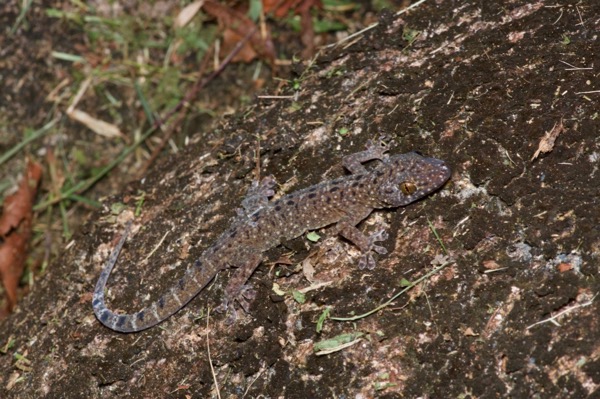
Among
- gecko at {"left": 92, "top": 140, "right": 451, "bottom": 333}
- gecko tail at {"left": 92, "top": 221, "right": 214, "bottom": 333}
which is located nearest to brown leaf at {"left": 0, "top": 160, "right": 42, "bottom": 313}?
gecko at {"left": 92, "top": 140, "right": 451, "bottom": 333}

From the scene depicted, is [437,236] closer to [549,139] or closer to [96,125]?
[549,139]

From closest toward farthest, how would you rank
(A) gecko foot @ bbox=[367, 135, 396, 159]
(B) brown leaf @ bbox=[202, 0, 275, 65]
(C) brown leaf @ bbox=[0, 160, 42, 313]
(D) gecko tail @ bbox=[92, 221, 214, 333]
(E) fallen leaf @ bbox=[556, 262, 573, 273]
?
(E) fallen leaf @ bbox=[556, 262, 573, 273] < (D) gecko tail @ bbox=[92, 221, 214, 333] < (A) gecko foot @ bbox=[367, 135, 396, 159] < (C) brown leaf @ bbox=[0, 160, 42, 313] < (B) brown leaf @ bbox=[202, 0, 275, 65]

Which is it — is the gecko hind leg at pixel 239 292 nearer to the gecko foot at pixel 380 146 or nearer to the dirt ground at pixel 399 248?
the dirt ground at pixel 399 248

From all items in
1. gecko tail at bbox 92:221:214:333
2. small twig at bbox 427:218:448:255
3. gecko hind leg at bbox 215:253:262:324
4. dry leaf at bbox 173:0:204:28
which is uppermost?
dry leaf at bbox 173:0:204:28

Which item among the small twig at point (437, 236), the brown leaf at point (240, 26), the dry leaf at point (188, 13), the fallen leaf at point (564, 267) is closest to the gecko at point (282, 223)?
the small twig at point (437, 236)

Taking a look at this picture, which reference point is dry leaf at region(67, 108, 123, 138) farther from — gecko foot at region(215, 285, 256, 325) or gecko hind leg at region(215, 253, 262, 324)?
gecko foot at region(215, 285, 256, 325)

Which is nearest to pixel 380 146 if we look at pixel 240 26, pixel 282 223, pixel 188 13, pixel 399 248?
pixel 399 248
